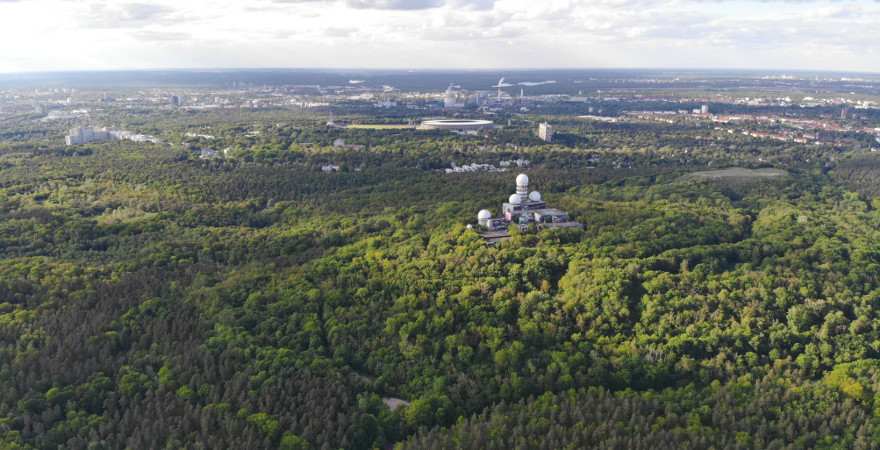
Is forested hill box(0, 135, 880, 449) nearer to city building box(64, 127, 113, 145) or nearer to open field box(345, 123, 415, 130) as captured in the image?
city building box(64, 127, 113, 145)

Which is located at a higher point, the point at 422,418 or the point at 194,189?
the point at 194,189

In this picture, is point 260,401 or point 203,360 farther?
point 203,360

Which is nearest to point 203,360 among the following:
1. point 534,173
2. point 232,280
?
point 232,280

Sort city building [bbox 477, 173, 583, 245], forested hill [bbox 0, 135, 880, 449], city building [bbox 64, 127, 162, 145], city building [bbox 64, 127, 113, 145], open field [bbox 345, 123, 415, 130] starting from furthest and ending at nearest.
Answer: open field [bbox 345, 123, 415, 130], city building [bbox 64, 127, 162, 145], city building [bbox 64, 127, 113, 145], city building [bbox 477, 173, 583, 245], forested hill [bbox 0, 135, 880, 449]

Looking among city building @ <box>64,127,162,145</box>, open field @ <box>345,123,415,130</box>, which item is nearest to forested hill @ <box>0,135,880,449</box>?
city building @ <box>64,127,162,145</box>

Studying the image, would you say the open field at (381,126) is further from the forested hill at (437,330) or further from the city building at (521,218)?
the city building at (521,218)

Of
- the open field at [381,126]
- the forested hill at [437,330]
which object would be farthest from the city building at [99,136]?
the forested hill at [437,330]

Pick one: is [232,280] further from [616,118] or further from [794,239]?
[616,118]
